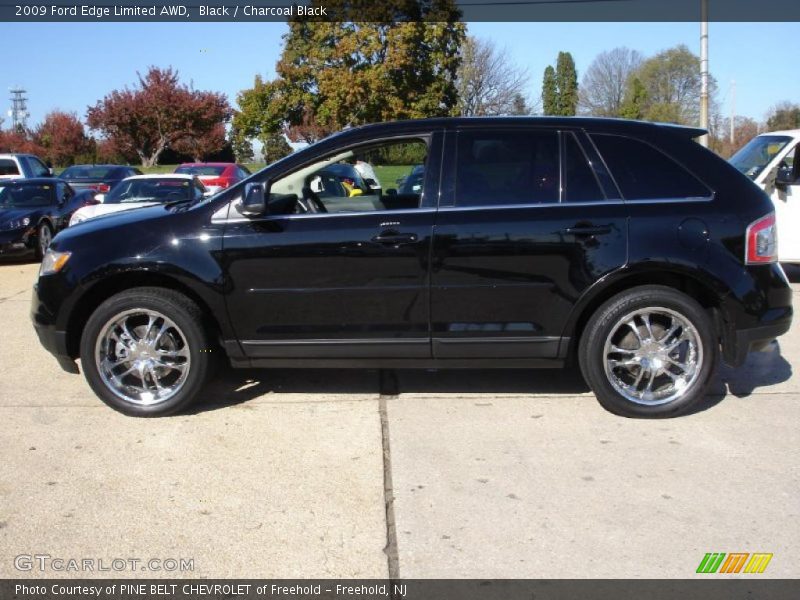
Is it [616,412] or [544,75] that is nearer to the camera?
[616,412]

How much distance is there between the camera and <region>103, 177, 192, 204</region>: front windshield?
12.8 metres

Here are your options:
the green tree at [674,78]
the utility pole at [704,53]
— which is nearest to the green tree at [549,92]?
the green tree at [674,78]

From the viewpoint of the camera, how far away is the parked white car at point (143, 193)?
1255 centimetres

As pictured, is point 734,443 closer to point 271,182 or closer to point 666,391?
point 666,391

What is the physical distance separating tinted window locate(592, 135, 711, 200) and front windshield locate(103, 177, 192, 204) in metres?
9.08

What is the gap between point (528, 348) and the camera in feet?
15.9

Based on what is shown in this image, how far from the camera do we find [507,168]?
4910mm

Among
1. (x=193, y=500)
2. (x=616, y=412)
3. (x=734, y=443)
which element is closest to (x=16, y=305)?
(x=193, y=500)

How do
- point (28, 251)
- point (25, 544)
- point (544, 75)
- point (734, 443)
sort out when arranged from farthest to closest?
point (544, 75)
point (28, 251)
point (734, 443)
point (25, 544)

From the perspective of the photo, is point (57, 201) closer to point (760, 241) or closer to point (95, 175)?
point (95, 175)

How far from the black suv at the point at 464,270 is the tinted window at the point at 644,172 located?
1cm

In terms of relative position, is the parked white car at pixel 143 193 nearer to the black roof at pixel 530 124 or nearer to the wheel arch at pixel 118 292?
the wheel arch at pixel 118 292

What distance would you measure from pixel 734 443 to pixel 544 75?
64791mm
